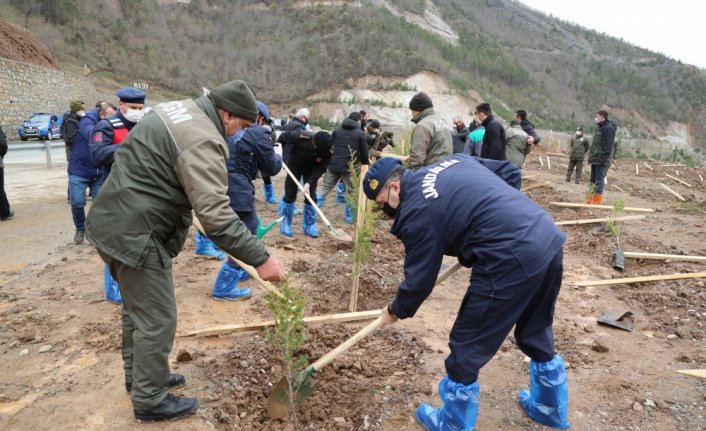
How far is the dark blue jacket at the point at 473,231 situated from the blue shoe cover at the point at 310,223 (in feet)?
15.6

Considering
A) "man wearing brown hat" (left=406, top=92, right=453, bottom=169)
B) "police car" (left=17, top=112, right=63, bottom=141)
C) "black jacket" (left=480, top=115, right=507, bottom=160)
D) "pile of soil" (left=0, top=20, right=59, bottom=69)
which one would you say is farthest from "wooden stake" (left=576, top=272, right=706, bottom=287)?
Result: "pile of soil" (left=0, top=20, right=59, bottom=69)

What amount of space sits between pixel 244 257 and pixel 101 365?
1739 mm

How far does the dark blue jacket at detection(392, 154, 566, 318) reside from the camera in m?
2.37

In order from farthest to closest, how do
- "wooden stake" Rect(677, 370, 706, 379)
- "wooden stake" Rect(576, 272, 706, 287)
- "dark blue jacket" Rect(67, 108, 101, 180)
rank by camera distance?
1. "wooden stake" Rect(576, 272, 706, 287)
2. "dark blue jacket" Rect(67, 108, 101, 180)
3. "wooden stake" Rect(677, 370, 706, 379)

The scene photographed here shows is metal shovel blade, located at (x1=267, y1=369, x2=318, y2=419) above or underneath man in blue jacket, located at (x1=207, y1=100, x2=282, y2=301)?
underneath

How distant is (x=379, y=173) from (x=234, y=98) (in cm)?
99

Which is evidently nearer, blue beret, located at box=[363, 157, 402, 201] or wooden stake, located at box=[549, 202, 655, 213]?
blue beret, located at box=[363, 157, 402, 201]

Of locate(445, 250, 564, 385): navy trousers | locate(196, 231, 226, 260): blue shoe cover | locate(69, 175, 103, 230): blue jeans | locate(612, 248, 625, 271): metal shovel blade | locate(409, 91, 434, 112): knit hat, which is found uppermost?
locate(409, 91, 434, 112): knit hat

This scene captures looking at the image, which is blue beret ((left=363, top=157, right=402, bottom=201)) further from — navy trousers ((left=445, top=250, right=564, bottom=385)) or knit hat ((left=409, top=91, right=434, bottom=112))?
knit hat ((left=409, top=91, right=434, bottom=112))

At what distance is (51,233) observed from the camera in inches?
266

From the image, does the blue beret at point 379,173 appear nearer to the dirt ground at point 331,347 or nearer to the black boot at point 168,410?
the dirt ground at point 331,347

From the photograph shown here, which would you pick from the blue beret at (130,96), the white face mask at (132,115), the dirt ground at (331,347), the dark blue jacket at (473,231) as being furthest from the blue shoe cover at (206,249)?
the dark blue jacket at (473,231)

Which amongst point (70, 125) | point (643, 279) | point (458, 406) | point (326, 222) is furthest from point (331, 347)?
point (70, 125)

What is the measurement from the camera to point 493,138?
21.7ft
